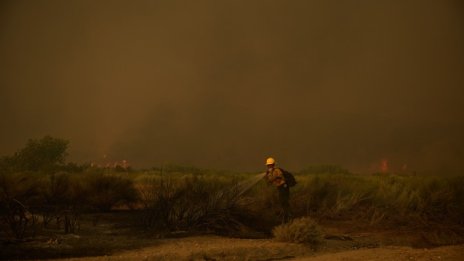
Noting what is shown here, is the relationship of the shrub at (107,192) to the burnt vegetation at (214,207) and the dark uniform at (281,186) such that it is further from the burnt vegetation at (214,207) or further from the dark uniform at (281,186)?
the dark uniform at (281,186)

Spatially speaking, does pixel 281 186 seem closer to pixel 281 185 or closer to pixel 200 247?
pixel 281 185

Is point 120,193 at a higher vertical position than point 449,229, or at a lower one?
higher

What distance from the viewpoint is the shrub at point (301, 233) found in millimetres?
13273

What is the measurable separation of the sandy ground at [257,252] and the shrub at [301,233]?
29cm

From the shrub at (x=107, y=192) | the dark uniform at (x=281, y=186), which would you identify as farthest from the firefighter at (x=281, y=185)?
the shrub at (x=107, y=192)

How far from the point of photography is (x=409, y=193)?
22.3 m

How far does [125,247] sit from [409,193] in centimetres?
1458

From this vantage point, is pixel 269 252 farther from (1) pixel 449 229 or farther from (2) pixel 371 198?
(2) pixel 371 198

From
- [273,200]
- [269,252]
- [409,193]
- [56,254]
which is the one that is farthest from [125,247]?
[409,193]

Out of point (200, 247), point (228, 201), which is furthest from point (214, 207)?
point (200, 247)

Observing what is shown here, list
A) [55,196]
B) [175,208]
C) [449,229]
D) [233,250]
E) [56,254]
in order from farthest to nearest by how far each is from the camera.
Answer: [55,196] → [449,229] → [175,208] → [233,250] → [56,254]

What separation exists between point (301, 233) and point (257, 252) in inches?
69.2

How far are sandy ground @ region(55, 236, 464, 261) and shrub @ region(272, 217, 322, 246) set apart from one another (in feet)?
0.94

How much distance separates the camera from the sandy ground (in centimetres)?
1128
